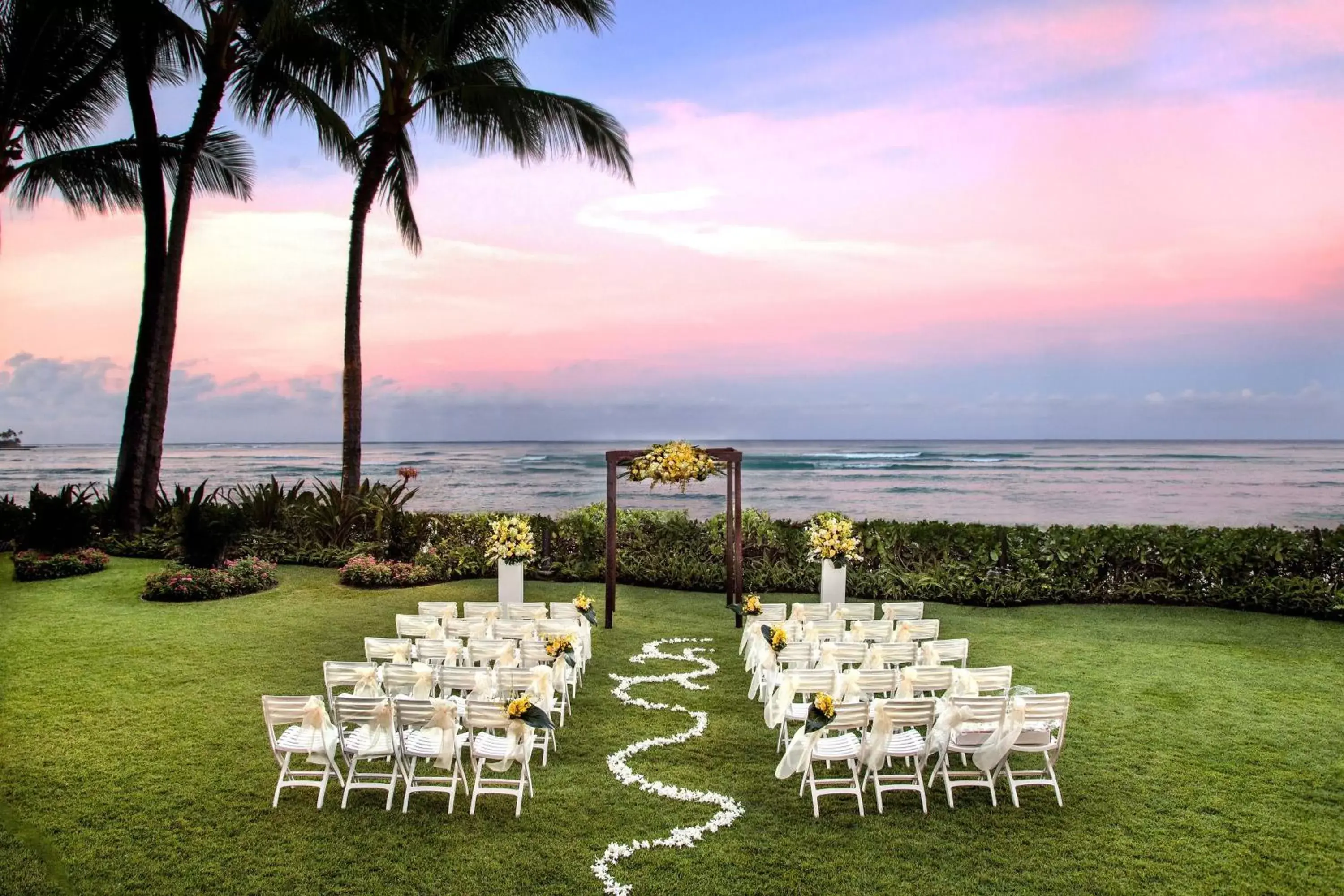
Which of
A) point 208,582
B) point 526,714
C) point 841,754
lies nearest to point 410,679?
point 526,714

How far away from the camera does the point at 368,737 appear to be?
7.02 meters

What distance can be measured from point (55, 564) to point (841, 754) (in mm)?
15483

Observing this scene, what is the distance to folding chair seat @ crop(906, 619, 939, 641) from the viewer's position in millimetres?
10906

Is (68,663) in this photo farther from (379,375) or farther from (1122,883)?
(379,375)

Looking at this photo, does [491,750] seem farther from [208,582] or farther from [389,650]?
[208,582]

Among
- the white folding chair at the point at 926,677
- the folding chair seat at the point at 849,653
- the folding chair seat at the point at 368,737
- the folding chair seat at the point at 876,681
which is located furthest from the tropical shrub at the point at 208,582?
the white folding chair at the point at 926,677

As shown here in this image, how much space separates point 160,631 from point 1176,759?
40.6 feet

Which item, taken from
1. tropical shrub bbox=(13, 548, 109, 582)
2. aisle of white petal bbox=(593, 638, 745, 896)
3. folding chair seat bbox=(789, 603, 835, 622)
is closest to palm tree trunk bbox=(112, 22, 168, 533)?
tropical shrub bbox=(13, 548, 109, 582)

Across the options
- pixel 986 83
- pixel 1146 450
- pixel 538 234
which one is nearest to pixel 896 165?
pixel 986 83

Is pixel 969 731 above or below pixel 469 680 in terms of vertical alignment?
below

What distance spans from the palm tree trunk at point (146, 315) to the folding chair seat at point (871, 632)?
15345mm

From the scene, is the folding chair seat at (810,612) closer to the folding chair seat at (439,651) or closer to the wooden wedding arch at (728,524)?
the wooden wedding arch at (728,524)

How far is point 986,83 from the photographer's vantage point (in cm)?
1675

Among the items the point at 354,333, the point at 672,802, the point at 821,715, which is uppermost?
the point at 354,333
